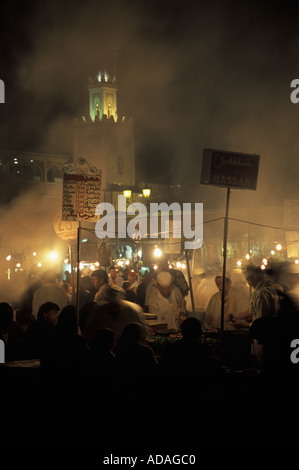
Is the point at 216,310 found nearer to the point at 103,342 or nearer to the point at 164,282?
the point at 164,282

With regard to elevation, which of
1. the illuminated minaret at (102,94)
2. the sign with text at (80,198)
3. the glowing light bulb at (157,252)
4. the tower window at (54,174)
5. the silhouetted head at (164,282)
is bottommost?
the silhouetted head at (164,282)

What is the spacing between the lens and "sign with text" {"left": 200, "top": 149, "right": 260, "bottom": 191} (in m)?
5.22

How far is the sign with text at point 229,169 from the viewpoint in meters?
5.22

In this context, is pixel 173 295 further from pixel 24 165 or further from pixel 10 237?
pixel 24 165

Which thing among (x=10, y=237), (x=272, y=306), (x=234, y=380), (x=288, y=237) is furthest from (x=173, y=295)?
(x=10, y=237)

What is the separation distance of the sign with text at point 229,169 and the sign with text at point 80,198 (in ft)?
6.85

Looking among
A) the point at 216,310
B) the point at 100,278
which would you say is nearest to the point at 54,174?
the point at 100,278

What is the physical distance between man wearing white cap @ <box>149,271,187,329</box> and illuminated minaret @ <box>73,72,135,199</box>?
47.1 meters

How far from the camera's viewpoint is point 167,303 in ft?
24.5

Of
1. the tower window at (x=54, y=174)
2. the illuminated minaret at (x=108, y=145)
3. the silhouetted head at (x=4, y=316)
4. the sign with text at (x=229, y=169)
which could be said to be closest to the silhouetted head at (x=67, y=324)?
the silhouetted head at (x=4, y=316)

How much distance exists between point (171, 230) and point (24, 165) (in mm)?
41471

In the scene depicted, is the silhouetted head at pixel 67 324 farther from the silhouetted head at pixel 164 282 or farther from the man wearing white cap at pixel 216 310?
the man wearing white cap at pixel 216 310

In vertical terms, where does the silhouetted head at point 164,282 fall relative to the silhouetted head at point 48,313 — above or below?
above

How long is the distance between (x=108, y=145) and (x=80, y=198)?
49.9m
